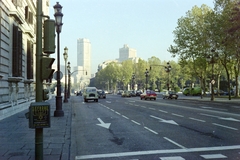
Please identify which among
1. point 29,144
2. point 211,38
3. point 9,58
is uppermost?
point 211,38

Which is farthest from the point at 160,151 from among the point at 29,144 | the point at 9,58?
the point at 9,58

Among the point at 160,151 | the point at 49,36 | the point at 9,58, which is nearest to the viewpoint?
the point at 49,36

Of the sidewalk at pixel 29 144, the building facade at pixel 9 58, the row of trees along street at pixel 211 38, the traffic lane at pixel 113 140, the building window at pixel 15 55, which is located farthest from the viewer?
the row of trees along street at pixel 211 38

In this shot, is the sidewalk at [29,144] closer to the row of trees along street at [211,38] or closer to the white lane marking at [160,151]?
the white lane marking at [160,151]

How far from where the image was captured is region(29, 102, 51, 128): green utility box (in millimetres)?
6277

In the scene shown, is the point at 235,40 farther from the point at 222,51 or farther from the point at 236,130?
the point at 236,130

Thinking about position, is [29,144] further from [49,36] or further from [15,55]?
[15,55]

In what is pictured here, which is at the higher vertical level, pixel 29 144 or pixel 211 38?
pixel 211 38

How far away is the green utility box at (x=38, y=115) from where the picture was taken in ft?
20.6

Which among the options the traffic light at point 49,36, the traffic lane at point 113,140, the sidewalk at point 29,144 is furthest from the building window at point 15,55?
the traffic light at point 49,36

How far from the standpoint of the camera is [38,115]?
6324mm

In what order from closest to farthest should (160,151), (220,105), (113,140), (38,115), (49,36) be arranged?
(38,115), (49,36), (160,151), (113,140), (220,105)

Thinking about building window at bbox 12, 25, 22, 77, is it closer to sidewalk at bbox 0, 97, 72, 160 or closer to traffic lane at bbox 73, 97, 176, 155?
sidewalk at bbox 0, 97, 72, 160

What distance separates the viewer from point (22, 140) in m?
9.54
